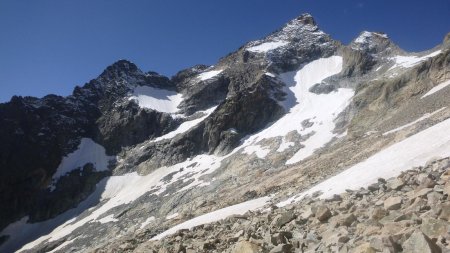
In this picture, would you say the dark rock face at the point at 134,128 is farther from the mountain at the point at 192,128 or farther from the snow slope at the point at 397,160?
the snow slope at the point at 397,160

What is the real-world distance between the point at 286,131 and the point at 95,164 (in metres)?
52.9

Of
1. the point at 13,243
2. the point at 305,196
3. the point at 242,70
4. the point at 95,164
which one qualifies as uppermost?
the point at 242,70

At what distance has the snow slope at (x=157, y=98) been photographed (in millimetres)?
127562

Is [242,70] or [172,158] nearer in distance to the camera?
[172,158]

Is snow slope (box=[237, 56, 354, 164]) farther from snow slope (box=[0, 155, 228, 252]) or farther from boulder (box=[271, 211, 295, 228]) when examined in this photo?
boulder (box=[271, 211, 295, 228])

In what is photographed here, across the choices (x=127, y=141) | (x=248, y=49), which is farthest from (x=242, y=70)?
(x=127, y=141)

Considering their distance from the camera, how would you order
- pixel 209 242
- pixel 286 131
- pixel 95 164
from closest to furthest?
1. pixel 209 242
2. pixel 286 131
3. pixel 95 164

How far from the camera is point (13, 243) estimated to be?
8738 cm

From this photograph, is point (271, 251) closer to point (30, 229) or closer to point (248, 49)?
point (30, 229)

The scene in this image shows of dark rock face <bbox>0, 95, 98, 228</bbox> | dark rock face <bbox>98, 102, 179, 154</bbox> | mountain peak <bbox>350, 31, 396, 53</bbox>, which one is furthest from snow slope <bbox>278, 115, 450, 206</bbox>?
dark rock face <bbox>98, 102, 179, 154</bbox>

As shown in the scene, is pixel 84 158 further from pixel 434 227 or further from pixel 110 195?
pixel 434 227

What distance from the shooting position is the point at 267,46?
14175 cm

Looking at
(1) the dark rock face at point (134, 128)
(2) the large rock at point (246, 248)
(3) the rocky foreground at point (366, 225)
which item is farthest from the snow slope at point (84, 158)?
(2) the large rock at point (246, 248)

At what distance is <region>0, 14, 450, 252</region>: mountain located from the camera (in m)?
64.7
